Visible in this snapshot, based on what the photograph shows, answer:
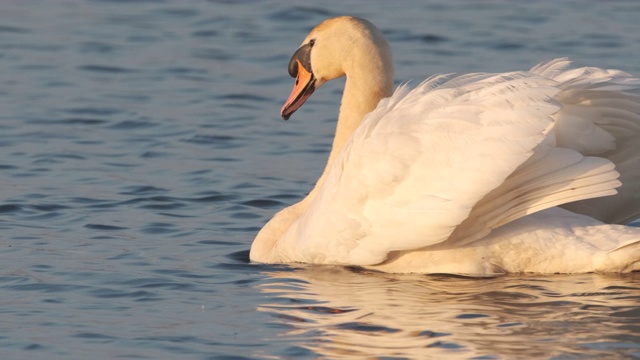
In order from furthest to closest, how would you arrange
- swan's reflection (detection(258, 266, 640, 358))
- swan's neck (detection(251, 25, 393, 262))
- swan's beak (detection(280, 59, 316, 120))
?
swan's beak (detection(280, 59, 316, 120)) < swan's neck (detection(251, 25, 393, 262)) < swan's reflection (detection(258, 266, 640, 358))

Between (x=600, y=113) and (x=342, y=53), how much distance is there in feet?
6.04

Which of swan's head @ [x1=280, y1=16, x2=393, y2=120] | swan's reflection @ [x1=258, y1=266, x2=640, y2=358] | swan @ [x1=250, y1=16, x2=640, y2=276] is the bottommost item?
swan's reflection @ [x1=258, y1=266, x2=640, y2=358]

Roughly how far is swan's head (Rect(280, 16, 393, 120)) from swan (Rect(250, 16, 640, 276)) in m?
0.55

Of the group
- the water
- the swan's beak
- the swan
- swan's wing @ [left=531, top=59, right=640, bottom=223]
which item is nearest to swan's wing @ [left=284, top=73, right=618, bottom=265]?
the swan

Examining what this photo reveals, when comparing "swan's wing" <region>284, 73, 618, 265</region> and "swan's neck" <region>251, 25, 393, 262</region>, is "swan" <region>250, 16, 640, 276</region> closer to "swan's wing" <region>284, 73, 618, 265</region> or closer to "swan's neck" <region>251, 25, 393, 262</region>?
"swan's wing" <region>284, 73, 618, 265</region>

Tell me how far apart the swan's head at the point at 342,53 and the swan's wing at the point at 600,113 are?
42.6 inches

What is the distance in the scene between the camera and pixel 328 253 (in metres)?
9.01

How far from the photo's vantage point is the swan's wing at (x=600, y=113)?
28.2 ft

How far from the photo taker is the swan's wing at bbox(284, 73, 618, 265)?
323 inches

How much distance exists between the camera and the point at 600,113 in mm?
8727

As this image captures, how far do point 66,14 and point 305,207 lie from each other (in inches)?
371

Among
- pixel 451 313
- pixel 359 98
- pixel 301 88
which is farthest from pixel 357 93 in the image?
pixel 451 313

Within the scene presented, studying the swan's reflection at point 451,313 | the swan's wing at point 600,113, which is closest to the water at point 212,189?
the swan's reflection at point 451,313

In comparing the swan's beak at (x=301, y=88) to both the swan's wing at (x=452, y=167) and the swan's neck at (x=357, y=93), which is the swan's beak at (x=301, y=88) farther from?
the swan's wing at (x=452, y=167)
